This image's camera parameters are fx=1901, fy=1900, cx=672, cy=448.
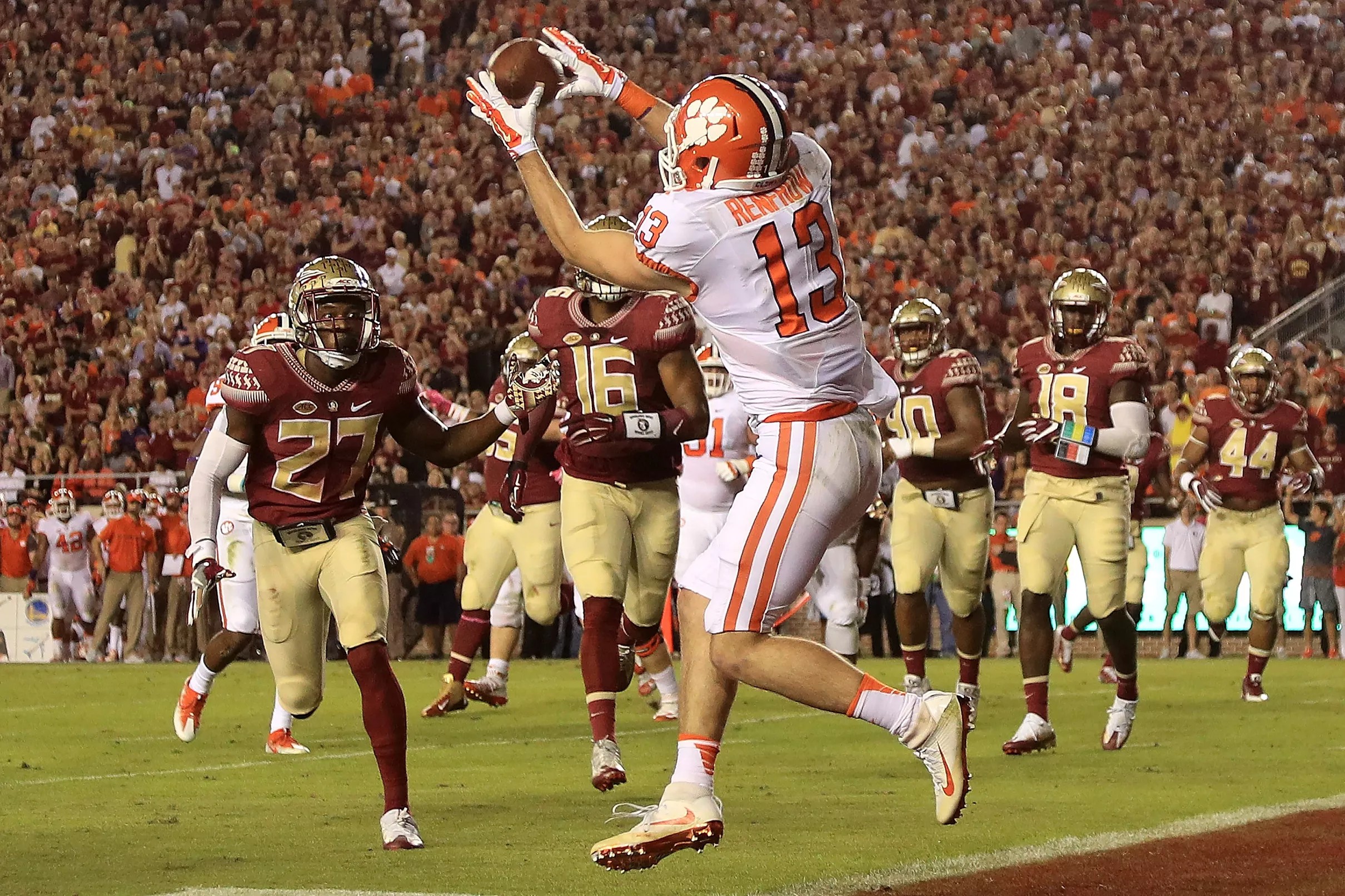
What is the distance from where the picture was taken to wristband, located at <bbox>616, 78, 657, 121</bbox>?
17.4ft

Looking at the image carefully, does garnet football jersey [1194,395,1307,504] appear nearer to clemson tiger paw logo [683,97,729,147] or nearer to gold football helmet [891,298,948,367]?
gold football helmet [891,298,948,367]

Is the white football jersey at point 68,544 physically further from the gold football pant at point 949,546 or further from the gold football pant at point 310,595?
the gold football pant at point 310,595

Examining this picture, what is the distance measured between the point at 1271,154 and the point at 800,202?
56.3 ft

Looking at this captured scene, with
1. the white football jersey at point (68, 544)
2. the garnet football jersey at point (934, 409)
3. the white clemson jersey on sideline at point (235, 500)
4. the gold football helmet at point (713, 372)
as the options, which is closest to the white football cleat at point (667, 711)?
the garnet football jersey at point (934, 409)

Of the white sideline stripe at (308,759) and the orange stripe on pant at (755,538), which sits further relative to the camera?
the white sideline stripe at (308,759)

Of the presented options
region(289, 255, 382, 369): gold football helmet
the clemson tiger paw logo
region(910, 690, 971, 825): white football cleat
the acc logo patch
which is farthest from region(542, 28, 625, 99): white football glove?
the acc logo patch

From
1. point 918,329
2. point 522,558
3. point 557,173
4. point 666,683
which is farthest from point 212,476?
point 557,173

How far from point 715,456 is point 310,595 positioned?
5185 millimetres

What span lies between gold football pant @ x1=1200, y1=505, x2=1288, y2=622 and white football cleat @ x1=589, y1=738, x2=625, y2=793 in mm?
5148

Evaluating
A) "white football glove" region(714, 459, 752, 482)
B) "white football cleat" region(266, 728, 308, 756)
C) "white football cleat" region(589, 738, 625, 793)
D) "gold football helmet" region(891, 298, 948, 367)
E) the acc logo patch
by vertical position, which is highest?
"gold football helmet" region(891, 298, 948, 367)

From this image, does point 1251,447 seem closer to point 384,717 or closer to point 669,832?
point 384,717

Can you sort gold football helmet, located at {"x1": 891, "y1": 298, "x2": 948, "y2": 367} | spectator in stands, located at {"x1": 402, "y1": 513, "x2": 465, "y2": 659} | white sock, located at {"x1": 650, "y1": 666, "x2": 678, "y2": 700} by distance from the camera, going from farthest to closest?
spectator in stands, located at {"x1": 402, "y1": 513, "x2": 465, "y2": 659} → white sock, located at {"x1": 650, "y1": 666, "x2": 678, "y2": 700} → gold football helmet, located at {"x1": 891, "y1": 298, "x2": 948, "y2": 367}

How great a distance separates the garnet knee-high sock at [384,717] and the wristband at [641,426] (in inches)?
65.1

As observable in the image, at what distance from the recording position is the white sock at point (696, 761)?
452cm
